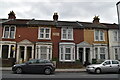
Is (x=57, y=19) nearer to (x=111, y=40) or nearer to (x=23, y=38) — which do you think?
(x=23, y=38)

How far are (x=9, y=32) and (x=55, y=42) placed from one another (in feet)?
22.7

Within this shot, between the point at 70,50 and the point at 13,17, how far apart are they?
11.3m

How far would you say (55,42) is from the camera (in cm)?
2125

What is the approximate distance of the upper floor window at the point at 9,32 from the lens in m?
20.6

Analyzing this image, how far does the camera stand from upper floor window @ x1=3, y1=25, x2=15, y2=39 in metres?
20.6

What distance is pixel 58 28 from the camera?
71.3 ft

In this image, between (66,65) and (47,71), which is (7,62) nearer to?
(47,71)

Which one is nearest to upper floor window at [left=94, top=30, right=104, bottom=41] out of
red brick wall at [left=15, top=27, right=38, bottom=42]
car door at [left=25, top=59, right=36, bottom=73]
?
red brick wall at [left=15, top=27, right=38, bottom=42]

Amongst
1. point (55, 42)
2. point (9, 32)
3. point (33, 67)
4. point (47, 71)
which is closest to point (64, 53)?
point (55, 42)

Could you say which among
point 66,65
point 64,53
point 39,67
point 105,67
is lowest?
point 66,65

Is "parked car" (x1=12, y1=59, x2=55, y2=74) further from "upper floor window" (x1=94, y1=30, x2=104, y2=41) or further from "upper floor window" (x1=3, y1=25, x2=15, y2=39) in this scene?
"upper floor window" (x1=94, y1=30, x2=104, y2=41)

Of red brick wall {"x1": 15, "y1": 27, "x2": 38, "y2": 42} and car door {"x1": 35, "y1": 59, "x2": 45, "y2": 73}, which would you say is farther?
red brick wall {"x1": 15, "y1": 27, "x2": 38, "y2": 42}

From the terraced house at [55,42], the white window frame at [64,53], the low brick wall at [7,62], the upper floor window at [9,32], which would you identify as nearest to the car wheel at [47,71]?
the terraced house at [55,42]

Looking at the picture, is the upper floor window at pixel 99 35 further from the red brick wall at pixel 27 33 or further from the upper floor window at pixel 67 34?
the red brick wall at pixel 27 33
